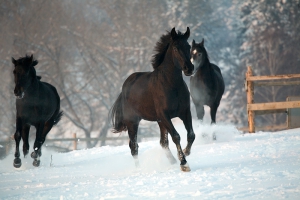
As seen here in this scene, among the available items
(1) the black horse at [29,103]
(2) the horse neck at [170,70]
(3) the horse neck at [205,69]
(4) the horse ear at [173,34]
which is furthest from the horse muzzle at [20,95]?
(3) the horse neck at [205,69]

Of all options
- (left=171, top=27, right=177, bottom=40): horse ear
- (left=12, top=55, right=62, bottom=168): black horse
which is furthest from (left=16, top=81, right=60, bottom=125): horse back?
Result: (left=171, top=27, right=177, bottom=40): horse ear

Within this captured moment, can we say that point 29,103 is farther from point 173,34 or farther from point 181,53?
point 181,53

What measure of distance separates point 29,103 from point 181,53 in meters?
4.53

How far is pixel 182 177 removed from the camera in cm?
818

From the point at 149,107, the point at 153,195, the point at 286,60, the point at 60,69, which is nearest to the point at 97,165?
the point at 149,107

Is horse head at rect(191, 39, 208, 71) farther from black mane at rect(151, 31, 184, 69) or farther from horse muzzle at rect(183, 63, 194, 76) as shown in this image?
horse muzzle at rect(183, 63, 194, 76)

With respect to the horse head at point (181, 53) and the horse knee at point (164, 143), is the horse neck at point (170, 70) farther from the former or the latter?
the horse knee at point (164, 143)

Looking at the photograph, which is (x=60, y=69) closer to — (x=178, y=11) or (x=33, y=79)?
(x=178, y=11)

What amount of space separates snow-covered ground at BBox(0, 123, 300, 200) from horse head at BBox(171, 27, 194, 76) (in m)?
1.61

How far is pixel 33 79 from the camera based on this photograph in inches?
488

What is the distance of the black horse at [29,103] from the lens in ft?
38.9

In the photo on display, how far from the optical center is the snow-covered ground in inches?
270

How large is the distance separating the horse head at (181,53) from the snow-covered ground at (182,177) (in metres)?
1.61

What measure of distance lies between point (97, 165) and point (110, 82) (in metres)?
24.4
